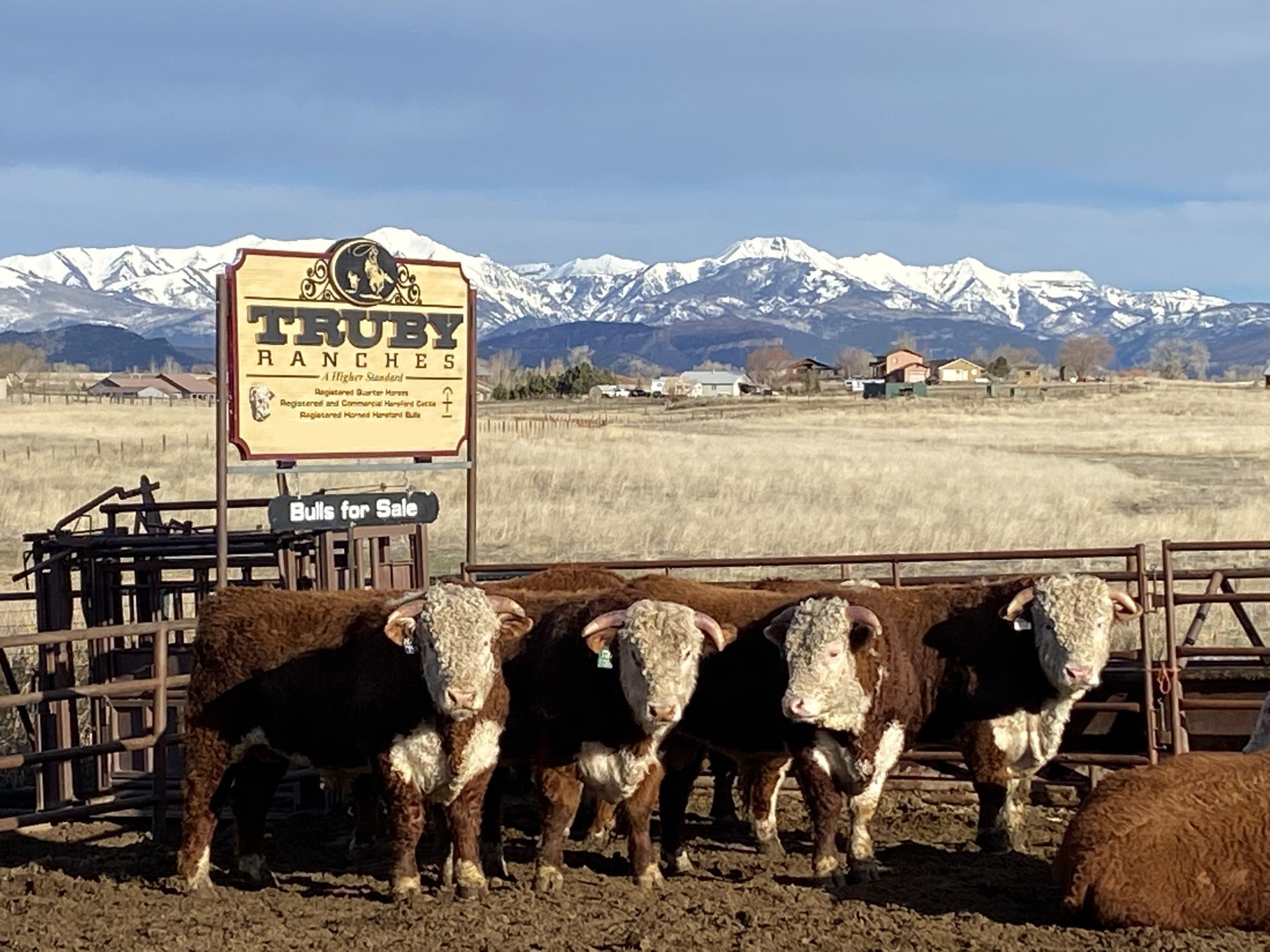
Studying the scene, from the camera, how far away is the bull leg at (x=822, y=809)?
27.1 feet

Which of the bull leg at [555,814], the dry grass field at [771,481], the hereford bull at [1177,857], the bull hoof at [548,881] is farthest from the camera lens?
the dry grass field at [771,481]

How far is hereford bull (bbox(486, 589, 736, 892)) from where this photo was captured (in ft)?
26.5

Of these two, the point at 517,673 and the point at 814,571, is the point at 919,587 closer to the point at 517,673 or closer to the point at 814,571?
the point at 517,673

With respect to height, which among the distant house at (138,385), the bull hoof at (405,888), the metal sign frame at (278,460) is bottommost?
the distant house at (138,385)

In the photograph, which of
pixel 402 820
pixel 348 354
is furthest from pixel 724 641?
pixel 348 354

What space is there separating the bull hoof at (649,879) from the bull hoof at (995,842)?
207 centimetres

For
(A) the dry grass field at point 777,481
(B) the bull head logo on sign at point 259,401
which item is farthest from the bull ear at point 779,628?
(A) the dry grass field at point 777,481

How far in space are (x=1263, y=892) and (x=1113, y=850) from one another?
665 millimetres

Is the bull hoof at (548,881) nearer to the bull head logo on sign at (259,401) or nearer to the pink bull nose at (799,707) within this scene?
the pink bull nose at (799,707)

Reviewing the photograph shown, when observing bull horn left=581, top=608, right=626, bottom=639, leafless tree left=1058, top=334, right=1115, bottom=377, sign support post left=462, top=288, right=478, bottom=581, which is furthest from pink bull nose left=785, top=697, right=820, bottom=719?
leafless tree left=1058, top=334, right=1115, bottom=377

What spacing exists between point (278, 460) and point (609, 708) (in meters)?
3.74

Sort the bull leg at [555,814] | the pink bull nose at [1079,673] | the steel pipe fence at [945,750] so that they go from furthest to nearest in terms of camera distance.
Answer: the steel pipe fence at [945,750]
the pink bull nose at [1079,673]
the bull leg at [555,814]

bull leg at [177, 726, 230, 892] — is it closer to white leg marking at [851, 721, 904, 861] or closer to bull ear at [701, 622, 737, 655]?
bull ear at [701, 622, 737, 655]

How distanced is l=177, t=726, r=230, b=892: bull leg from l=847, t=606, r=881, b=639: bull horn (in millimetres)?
3605
